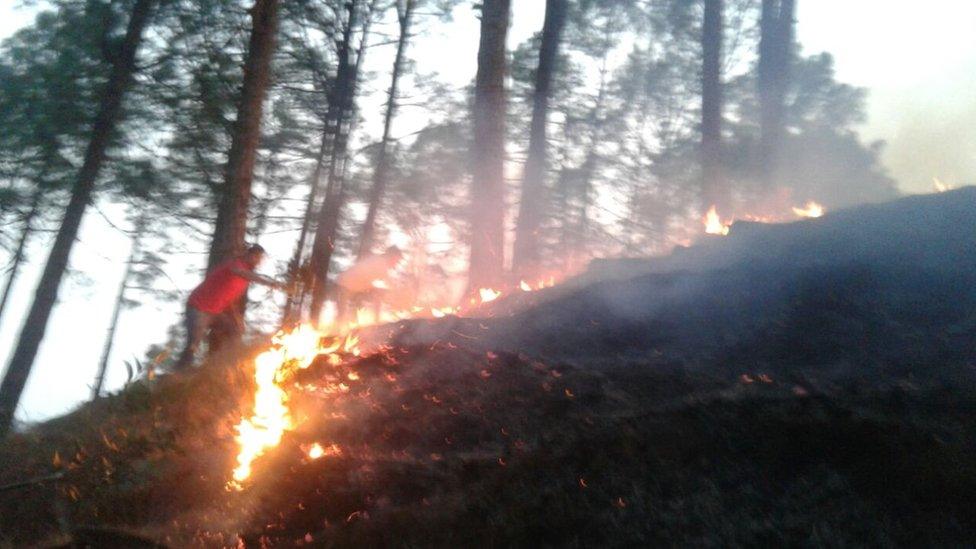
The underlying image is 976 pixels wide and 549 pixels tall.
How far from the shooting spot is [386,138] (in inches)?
860

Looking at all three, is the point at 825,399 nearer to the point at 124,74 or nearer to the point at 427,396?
the point at 427,396

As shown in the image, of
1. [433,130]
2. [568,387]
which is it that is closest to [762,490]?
[568,387]

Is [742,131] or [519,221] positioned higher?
[742,131]

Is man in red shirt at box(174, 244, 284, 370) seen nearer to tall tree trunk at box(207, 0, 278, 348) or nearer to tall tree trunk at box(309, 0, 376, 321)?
tall tree trunk at box(207, 0, 278, 348)

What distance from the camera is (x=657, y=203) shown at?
28.8 meters

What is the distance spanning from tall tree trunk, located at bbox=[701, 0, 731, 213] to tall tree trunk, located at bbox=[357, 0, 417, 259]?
733cm

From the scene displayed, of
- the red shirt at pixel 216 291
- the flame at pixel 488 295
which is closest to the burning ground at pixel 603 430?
the red shirt at pixel 216 291

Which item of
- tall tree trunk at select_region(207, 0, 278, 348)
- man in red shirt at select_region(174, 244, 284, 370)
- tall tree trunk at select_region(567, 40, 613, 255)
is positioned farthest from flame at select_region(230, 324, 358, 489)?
tall tree trunk at select_region(567, 40, 613, 255)

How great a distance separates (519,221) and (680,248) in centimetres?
833

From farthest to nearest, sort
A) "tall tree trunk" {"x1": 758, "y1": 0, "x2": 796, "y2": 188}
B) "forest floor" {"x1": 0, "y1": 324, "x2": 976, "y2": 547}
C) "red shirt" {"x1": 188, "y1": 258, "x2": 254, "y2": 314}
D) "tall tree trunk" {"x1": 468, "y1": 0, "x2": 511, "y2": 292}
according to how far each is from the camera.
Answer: "tall tree trunk" {"x1": 758, "y1": 0, "x2": 796, "y2": 188}
"tall tree trunk" {"x1": 468, "y1": 0, "x2": 511, "y2": 292}
"red shirt" {"x1": 188, "y1": 258, "x2": 254, "y2": 314}
"forest floor" {"x1": 0, "y1": 324, "x2": 976, "y2": 547}

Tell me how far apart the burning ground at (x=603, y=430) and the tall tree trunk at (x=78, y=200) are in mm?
7296

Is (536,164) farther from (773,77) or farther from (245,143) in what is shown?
(245,143)

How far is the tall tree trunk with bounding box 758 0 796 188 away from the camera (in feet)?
57.5

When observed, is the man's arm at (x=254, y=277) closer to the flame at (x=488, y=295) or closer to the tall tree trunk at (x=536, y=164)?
the flame at (x=488, y=295)
